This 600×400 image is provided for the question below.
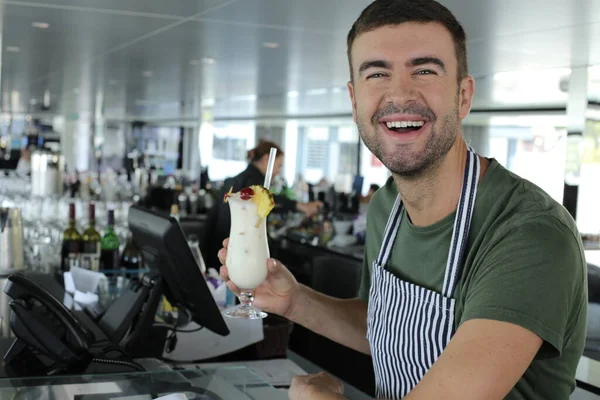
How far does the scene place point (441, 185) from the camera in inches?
59.7

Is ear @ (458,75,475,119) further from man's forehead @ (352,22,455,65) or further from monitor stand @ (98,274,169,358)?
monitor stand @ (98,274,169,358)

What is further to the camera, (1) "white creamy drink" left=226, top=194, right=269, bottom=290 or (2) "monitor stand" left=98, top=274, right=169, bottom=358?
(2) "monitor stand" left=98, top=274, right=169, bottom=358

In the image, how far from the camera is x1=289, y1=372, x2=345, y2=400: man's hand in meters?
1.43

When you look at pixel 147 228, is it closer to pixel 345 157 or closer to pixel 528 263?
pixel 528 263

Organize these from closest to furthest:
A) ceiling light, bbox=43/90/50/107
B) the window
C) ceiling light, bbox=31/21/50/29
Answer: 1. ceiling light, bbox=31/21/50/29
2. the window
3. ceiling light, bbox=43/90/50/107

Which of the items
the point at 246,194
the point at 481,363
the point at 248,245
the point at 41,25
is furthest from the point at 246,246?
the point at 41,25

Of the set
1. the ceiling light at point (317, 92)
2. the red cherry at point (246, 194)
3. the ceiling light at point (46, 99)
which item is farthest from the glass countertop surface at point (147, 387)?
the ceiling light at point (46, 99)

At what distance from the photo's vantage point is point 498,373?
1192 mm

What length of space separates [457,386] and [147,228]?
4.27 feet

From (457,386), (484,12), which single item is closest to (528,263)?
(457,386)

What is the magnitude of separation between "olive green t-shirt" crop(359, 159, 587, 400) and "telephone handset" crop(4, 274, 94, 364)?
37.2 inches

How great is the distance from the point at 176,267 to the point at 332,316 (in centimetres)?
52

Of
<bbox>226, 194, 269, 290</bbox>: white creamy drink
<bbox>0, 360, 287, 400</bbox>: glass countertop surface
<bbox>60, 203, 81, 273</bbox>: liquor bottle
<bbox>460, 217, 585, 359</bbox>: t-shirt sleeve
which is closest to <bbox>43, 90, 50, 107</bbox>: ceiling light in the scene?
<bbox>60, 203, 81, 273</bbox>: liquor bottle

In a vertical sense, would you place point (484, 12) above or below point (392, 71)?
above
